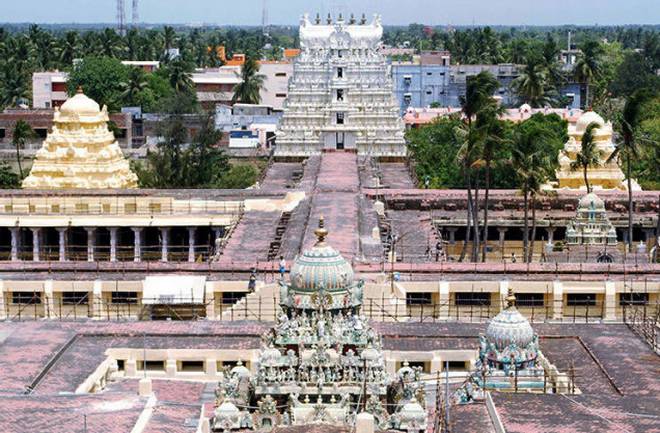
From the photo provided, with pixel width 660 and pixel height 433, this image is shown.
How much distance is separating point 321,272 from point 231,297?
22.9 metres

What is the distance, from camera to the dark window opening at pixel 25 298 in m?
62.8

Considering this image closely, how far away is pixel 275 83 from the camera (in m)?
183

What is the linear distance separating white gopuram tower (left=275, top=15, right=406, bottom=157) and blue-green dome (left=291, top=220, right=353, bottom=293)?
244 ft

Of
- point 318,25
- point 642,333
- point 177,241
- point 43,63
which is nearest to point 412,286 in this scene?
point 642,333

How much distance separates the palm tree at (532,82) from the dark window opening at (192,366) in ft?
354

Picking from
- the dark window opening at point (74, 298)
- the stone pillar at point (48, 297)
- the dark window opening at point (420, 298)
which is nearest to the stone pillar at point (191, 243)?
the dark window opening at point (74, 298)

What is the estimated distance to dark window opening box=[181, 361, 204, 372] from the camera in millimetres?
50781

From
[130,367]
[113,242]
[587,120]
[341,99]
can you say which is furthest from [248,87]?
[130,367]

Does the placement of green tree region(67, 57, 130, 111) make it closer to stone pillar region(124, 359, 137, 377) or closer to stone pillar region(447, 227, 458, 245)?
stone pillar region(447, 227, 458, 245)

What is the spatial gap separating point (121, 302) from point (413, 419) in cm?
2933

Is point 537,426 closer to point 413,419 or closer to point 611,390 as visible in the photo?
point 413,419

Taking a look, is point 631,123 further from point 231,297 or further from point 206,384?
point 206,384

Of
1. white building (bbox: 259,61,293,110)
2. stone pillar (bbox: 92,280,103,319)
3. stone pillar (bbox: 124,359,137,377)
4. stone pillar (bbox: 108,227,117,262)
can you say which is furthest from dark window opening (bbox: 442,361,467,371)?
white building (bbox: 259,61,293,110)

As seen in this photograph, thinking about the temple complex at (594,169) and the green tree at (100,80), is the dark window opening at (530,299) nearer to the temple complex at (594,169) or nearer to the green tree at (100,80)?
the temple complex at (594,169)
